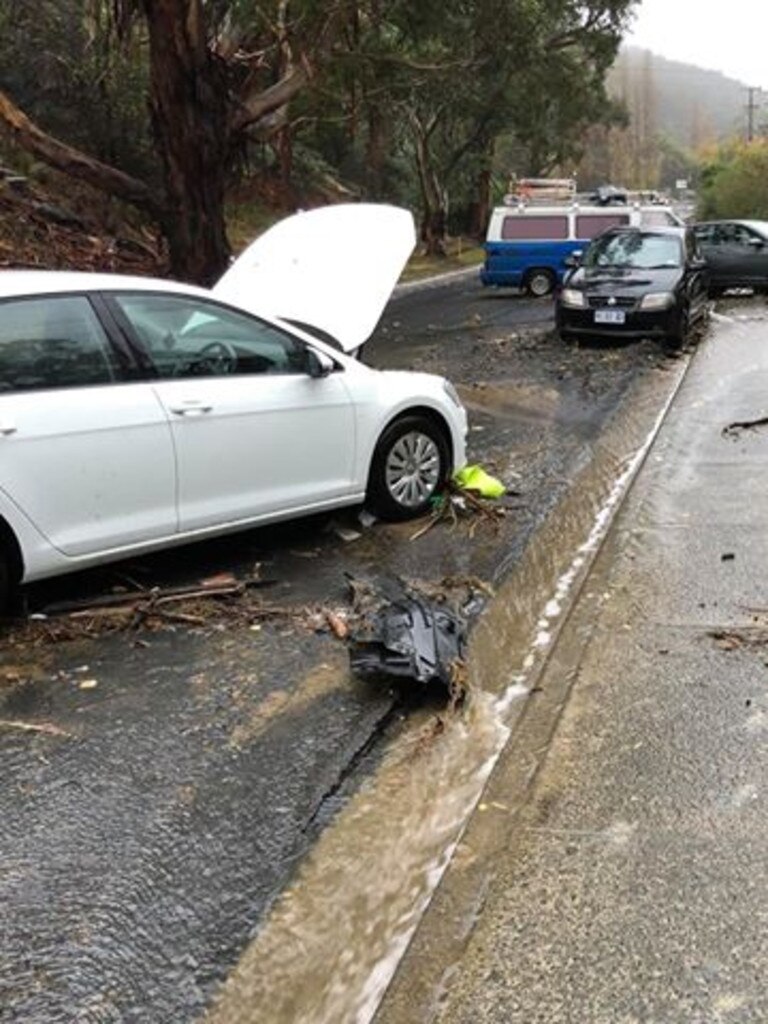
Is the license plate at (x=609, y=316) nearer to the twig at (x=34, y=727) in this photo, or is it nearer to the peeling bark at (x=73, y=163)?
the peeling bark at (x=73, y=163)

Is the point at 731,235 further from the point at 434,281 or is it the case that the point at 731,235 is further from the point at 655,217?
the point at 434,281

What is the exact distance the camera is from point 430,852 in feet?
11.9

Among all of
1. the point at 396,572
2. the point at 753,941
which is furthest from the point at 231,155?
the point at 753,941

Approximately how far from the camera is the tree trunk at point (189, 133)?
14461 mm

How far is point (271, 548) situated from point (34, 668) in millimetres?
1918

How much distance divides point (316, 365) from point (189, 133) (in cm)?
1007

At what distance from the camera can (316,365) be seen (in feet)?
20.3

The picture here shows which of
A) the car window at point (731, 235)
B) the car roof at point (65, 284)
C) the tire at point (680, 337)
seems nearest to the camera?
the car roof at point (65, 284)

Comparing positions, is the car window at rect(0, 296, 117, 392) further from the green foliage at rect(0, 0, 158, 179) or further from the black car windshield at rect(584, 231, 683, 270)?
the green foliage at rect(0, 0, 158, 179)

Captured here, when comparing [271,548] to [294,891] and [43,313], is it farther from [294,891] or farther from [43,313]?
[294,891]

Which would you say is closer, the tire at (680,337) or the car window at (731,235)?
the tire at (680,337)

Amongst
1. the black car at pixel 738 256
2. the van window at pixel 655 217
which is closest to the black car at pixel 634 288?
the van window at pixel 655 217

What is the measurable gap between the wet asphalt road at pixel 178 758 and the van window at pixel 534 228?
58.5ft

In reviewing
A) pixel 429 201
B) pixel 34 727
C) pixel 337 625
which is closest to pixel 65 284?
pixel 337 625
